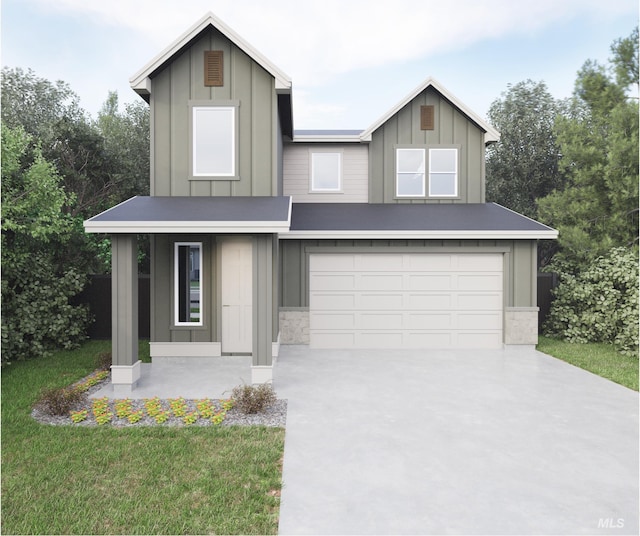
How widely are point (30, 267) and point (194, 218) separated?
5502mm

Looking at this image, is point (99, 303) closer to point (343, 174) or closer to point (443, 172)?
point (343, 174)

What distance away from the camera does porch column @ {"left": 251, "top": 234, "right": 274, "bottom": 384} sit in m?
7.19

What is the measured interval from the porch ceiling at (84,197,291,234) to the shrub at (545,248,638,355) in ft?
28.0

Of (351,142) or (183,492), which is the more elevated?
(351,142)

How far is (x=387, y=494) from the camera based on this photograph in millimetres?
4027

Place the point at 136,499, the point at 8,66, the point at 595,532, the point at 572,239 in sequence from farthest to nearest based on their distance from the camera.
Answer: the point at 8,66
the point at 572,239
the point at 136,499
the point at 595,532

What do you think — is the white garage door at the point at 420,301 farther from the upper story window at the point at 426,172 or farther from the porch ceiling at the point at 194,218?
the porch ceiling at the point at 194,218

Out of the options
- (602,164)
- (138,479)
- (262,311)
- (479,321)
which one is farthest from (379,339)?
(602,164)

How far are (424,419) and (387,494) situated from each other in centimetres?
207

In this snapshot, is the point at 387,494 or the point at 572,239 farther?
the point at 572,239

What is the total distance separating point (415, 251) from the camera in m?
10.5

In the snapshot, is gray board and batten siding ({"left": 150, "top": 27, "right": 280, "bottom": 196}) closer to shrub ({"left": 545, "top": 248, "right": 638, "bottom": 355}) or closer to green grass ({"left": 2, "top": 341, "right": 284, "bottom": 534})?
green grass ({"left": 2, "top": 341, "right": 284, "bottom": 534})

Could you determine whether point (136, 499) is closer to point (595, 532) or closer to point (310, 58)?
point (595, 532)

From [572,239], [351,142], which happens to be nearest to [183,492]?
[351,142]
